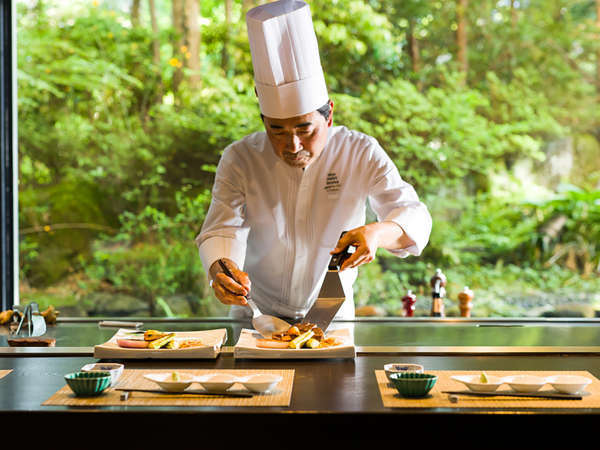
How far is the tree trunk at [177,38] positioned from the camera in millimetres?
5129

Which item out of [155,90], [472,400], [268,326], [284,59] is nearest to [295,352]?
[268,326]

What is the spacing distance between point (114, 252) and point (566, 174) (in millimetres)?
3372

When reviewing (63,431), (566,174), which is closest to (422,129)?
(566,174)

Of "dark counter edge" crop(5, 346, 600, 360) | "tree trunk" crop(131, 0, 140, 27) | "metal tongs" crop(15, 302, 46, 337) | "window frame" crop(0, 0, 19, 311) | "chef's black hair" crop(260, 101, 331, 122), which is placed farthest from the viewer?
"tree trunk" crop(131, 0, 140, 27)

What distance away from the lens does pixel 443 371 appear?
1494mm

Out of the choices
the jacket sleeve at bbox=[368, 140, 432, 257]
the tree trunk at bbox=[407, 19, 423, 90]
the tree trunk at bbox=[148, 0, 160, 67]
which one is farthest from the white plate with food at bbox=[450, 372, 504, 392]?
the tree trunk at bbox=[148, 0, 160, 67]

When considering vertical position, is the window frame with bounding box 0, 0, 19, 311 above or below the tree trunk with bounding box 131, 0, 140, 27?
below

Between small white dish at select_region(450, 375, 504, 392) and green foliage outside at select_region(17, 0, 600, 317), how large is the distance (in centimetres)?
370

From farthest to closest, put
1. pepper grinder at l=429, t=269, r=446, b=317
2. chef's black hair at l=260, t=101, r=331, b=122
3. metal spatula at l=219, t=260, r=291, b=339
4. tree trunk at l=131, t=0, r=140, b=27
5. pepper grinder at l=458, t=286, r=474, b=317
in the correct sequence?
1. tree trunk at l=131, t=0, r=140, b=27
2. pepper grinder at l=458, t=286, r=474, b=317
3. pepper grinder at l=429, t=269, r=446, b=317
4. chef's black hair at l=260, t=101, r=331, b=122
5. metal spatula at l=219, t=260, r=291, b=339

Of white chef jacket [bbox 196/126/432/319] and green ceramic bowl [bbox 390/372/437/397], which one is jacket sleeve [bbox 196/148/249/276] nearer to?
white chef jacket [bbox 196/126/432/319]

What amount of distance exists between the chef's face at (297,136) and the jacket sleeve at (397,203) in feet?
1.00

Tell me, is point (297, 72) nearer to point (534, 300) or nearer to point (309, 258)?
point (309, 258)

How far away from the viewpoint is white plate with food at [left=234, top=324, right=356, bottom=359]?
1616mm

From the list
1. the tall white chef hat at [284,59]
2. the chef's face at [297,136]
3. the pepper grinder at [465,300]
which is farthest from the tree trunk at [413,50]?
the chef's face at [297,136]
